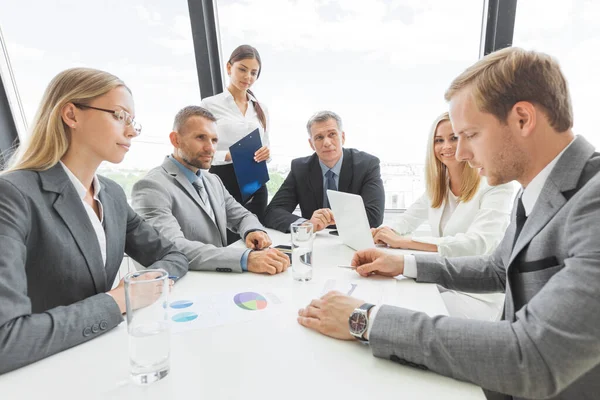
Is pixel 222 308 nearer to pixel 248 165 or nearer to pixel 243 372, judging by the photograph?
pixel 243 372

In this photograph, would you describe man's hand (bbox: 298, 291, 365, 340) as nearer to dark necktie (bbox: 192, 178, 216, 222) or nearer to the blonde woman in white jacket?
the blonde woman in white jacket

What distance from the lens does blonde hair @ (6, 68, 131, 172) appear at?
1.15 meters

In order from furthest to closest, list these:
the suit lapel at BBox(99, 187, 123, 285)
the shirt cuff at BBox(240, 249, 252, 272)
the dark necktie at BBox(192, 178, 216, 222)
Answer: the dark necktie at BBox(192, 178, 216, 222) < the shirt cuff at BBox(240, 249, 252, 272) < the suit lapel at BBox(99, 187, 123, 285)

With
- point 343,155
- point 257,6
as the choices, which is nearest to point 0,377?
point 343,155

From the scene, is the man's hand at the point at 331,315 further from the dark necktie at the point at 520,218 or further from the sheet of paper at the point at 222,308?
the dark necktie at the point at 520,218

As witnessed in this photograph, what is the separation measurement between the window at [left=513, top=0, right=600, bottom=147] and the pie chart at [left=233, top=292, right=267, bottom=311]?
2.62m

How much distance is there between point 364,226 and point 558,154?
2.61 feet

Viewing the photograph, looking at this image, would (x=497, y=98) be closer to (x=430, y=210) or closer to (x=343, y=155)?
(x=430, y=210)

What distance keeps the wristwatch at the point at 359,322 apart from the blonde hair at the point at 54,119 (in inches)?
39.9

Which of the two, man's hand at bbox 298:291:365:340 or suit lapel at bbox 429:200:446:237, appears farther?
suit lapel at bbox 429:200:446:237

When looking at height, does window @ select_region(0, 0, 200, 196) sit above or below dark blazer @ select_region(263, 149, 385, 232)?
above

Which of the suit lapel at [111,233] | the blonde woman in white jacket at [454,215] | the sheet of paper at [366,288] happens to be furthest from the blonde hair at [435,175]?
the suit lapel at [111,233]

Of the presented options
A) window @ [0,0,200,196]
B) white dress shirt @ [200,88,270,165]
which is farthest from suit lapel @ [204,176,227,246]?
window @ [0,0,200,196]

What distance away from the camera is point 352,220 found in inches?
66.1
